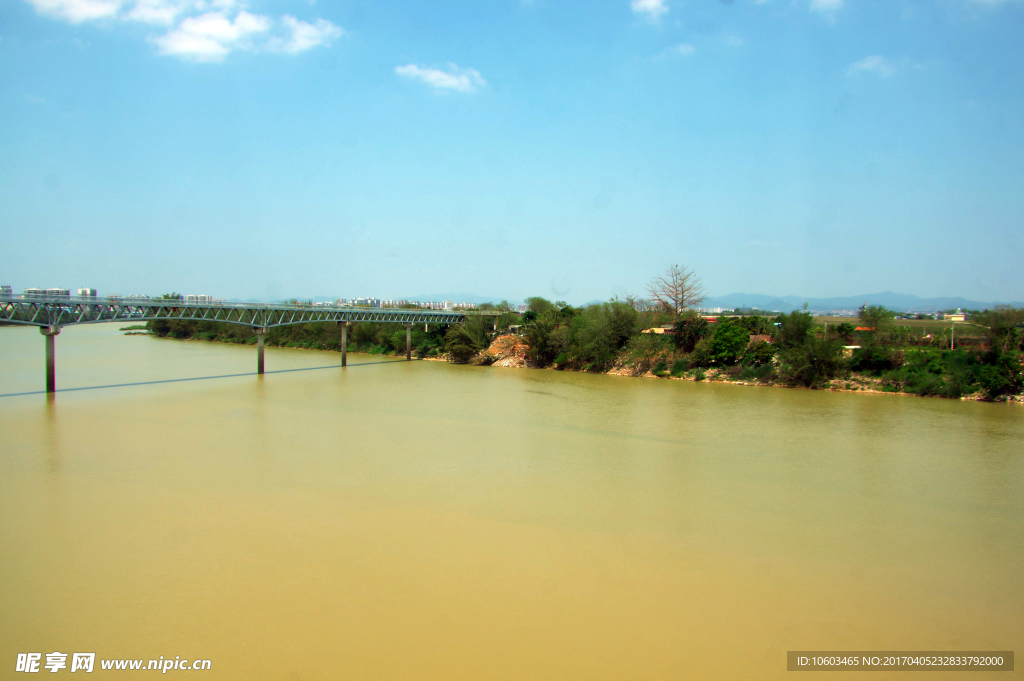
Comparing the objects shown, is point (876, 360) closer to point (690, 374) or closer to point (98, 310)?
point (690, 374)

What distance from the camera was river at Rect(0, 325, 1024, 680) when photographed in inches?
301

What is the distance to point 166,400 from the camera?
2503 centimetres

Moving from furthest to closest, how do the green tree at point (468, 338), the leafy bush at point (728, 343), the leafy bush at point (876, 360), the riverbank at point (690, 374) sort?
the green tree at point (468, 338), the leafy bush at point (728, 343), the leafy bush at point (876, 360), the riverbank at point (690, 374)

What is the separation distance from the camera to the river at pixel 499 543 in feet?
25.1

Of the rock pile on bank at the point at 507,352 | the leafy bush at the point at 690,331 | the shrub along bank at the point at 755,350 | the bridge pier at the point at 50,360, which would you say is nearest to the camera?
the bridge pier at the point at 50,360

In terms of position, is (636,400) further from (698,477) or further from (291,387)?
(291,387)

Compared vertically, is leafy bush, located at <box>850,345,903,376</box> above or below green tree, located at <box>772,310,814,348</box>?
below

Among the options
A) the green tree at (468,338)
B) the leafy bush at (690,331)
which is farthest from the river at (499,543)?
the green tree at (468,338)

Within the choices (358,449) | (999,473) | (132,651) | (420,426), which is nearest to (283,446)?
(358,449)

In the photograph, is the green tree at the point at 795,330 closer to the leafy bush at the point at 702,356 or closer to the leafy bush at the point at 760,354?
the leafy bush at the point at 760,354

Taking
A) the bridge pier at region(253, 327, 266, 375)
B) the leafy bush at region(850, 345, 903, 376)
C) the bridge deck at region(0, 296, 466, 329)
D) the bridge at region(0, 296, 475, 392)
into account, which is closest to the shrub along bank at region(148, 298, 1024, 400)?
the leafy bush at region(850, 345, 903, 376)

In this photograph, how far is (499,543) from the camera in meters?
10.7

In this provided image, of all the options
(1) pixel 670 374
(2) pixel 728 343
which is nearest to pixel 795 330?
(2) pixel 728 343

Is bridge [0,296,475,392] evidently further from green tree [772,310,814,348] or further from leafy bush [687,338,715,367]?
green tree [772,310,814,348]
